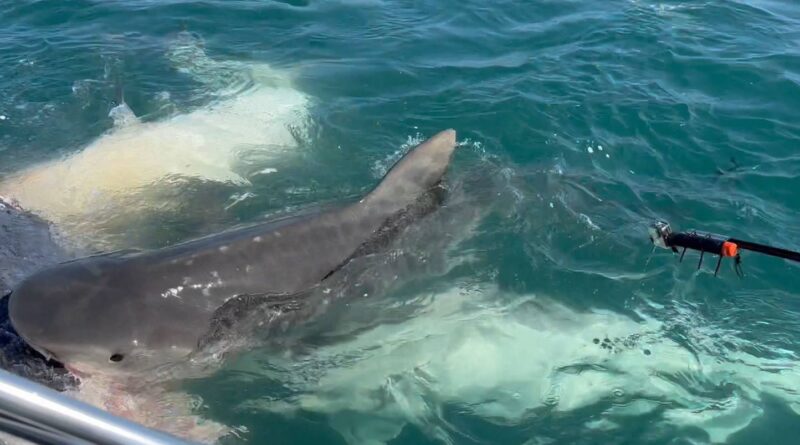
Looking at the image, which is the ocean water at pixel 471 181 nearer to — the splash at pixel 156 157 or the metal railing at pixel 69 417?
the splash at pixel 156 157

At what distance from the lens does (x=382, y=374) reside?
6.12 meters

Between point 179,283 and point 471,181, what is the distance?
11.5ft

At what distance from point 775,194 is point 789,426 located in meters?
3.63

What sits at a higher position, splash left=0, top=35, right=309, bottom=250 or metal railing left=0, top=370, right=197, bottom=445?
metal railing left=0, top=370, right=197, bottom=445

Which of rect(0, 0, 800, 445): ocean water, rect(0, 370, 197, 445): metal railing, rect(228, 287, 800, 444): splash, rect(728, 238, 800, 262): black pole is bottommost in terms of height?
→ rect(228, 287, 800, 444): splash

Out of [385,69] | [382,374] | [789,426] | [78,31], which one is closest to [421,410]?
[382,374]

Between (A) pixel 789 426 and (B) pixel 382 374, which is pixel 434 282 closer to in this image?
(B) pixel 382 374

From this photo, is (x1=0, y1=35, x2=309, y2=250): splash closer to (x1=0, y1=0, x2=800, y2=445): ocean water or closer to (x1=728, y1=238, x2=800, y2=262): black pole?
(x1=0, y1=0, x2=800, y2=445): ocean water

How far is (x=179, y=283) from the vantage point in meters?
5.62

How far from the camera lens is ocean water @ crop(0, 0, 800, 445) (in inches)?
234

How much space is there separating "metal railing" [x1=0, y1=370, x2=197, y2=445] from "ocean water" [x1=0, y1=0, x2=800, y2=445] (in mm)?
3222

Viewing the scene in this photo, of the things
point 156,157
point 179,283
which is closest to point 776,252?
point 179,283

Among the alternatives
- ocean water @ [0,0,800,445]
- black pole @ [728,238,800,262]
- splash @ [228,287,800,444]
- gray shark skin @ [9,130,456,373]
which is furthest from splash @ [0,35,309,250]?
black pole @ [728,238,800,262]

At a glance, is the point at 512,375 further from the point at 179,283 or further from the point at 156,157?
the point at 156,157
